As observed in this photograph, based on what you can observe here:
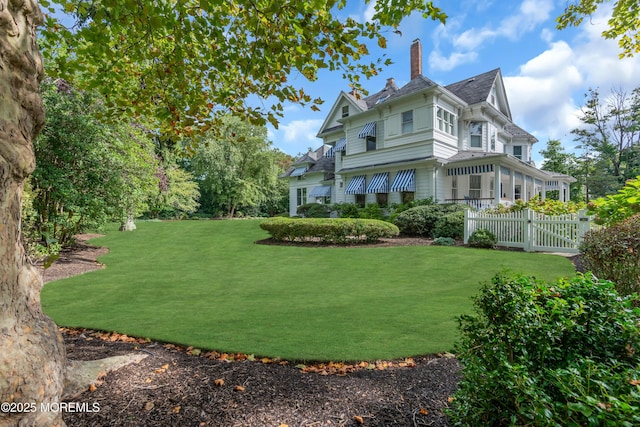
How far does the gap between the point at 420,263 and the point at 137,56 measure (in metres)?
8.59

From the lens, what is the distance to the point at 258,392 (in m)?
2.85

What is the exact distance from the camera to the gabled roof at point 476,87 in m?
19.5

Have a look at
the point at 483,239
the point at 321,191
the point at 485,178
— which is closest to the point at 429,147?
the point at 485,178

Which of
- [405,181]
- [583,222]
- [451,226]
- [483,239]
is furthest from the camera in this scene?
[405,181]

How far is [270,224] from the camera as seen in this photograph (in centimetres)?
1463

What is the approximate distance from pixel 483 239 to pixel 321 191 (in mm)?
15393

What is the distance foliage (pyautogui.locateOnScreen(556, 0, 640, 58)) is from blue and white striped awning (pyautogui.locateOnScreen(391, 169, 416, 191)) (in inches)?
454

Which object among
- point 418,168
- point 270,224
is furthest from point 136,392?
point 418,168

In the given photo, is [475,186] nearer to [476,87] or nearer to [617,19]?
Answer: [476,87]

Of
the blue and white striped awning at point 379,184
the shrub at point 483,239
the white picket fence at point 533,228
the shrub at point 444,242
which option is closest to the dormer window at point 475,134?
the blue and white striped awning at point 379,184

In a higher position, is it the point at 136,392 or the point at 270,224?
the point at 270,224

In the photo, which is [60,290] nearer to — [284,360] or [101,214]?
[101,214]

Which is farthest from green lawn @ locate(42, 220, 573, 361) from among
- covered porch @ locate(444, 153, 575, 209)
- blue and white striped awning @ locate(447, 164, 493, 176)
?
blue and white striped awning @ locate(447, 164, 493, 176)

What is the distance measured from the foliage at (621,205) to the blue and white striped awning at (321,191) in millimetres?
18916
